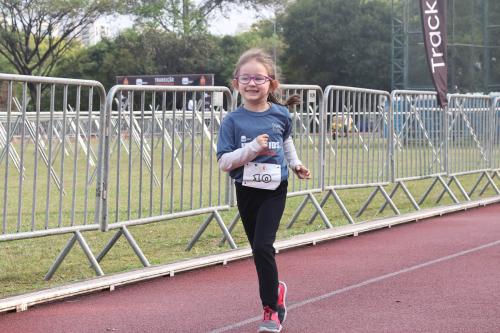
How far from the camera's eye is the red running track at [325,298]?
710cm

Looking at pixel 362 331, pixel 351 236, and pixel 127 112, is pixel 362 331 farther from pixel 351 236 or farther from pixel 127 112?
pixel 351 236

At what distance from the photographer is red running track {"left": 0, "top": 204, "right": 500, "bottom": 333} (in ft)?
23.3

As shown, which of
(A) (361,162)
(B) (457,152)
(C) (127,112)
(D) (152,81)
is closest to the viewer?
(C) (127,112)

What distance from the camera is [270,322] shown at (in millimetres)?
6742

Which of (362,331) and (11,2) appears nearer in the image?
(362,331)

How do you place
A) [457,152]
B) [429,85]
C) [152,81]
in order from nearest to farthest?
[457,152] < [429,85] < [152,81]

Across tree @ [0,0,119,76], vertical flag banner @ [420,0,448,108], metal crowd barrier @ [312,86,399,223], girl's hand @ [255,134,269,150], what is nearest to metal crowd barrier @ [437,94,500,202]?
vertical flag banner @ [420,0,448,108]

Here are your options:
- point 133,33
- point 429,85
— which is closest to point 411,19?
point 429,85

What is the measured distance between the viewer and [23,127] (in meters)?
8.43

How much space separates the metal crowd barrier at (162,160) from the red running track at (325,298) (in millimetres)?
671

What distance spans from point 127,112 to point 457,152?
24.6 feet

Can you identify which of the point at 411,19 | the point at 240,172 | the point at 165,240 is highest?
the point at 411,19

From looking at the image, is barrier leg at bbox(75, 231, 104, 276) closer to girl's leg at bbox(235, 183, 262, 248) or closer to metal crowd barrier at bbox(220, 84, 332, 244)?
girl's leg at bbox(235, 183, 262, 248)

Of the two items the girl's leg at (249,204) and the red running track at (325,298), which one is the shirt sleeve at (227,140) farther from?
the red running track at (325,298)
